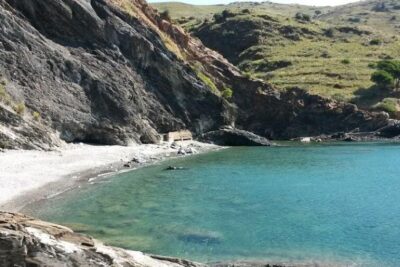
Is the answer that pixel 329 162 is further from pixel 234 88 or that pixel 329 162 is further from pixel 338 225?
pixel 234 88

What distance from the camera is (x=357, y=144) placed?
90062 millimetres

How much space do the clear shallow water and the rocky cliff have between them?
15292 mm

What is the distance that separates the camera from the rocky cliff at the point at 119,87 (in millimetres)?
64438

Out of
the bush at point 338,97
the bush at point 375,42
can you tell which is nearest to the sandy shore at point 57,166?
the bush at point 338,97

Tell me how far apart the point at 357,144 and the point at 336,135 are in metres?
10.9

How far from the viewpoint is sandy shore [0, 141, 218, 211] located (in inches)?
1489

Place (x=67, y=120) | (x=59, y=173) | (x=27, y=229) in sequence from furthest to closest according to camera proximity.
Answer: (x=67, y=120)
(x=59, y=173)
(x=27, y=229)

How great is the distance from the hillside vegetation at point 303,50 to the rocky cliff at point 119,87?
38.9 feet

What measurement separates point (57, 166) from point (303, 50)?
11162 centimetres

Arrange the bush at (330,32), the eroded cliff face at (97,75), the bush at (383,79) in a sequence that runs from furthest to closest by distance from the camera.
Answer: the bush at (330,32) < the bush at (383,79) < the eroded cliff face at (97,75)

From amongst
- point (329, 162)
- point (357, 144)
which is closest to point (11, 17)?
point (329, 162)

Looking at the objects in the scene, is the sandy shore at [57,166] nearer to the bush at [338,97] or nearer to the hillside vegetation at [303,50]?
the bush at [338,97]

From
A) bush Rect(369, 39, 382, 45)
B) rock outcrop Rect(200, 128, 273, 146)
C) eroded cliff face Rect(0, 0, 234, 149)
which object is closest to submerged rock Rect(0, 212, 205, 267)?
eroded cliff face Rect(0, 0, 234, 149)

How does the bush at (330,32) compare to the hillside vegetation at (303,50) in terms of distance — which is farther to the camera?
the bush at (330,32)
